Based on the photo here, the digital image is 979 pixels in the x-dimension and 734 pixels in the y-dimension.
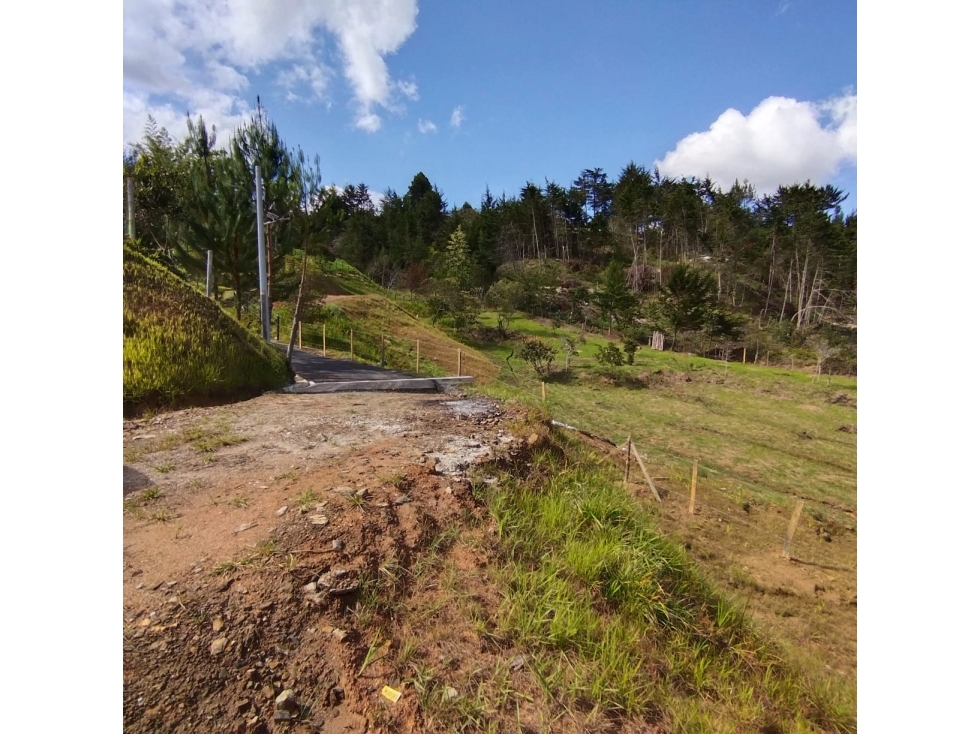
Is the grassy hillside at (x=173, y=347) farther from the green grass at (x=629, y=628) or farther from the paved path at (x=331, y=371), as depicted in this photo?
the green grass at (x=629, y=628)

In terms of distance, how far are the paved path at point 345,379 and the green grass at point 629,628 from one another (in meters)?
3.45

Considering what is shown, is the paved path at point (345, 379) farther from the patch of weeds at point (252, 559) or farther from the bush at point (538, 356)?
the bush at point (538, 356)

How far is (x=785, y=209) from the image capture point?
18766 millimetres

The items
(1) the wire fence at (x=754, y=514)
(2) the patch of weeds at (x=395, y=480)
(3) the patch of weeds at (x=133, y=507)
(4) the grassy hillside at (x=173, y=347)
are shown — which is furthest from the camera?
(1) the wire fence at (x=754, y=514)

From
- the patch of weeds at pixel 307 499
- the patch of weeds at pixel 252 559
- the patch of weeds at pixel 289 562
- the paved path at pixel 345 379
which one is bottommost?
the patch of weeds at pixel 289 562

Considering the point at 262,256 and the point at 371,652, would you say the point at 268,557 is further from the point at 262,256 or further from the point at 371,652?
the point at 262,256

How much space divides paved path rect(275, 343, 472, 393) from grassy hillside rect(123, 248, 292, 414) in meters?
1.02

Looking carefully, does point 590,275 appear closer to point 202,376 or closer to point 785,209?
point 785,209

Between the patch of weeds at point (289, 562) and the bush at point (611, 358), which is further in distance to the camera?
the bush at point (611, 358)

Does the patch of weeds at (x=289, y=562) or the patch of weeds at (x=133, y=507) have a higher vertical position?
the patch of weeds at (x=133, y=507)

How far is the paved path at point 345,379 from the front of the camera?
5798 millimetres

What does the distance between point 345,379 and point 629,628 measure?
19.4ft

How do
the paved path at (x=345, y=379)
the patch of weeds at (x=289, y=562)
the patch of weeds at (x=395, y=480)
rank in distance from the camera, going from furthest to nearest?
1. the paved path at (x=345, y=379)
2. the patch of weeds at (x=395, y=480)
3. the patch of weeds at (x=289, y=562)

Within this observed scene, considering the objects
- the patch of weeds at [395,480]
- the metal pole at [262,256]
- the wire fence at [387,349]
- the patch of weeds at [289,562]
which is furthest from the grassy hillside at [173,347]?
the wire fence at [387,349]
